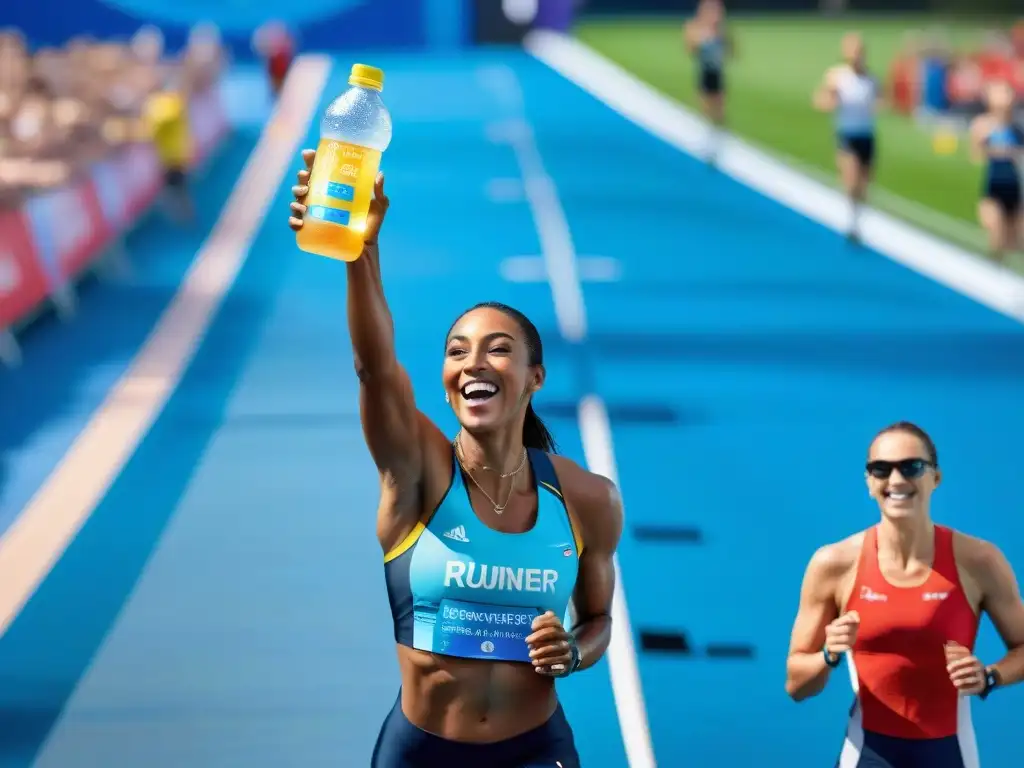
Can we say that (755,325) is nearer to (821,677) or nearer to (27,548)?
(27,548)

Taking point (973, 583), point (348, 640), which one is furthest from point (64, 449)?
point (973, 583)

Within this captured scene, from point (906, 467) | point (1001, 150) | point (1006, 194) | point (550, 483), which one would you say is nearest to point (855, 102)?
point (1006, 194)

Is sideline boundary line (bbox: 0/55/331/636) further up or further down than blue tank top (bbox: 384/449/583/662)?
further down

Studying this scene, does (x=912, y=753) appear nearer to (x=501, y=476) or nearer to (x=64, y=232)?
(x=501, y=476)

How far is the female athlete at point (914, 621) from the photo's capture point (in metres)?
5.42

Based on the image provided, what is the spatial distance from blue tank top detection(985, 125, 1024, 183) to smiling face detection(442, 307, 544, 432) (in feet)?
48.2

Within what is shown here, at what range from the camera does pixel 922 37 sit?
60938 millimetres

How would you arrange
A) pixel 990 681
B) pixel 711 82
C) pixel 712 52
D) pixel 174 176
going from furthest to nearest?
1. pixel 711 82
2. pixel 712 52
3. pixel 174 176
4. pixel 990 681

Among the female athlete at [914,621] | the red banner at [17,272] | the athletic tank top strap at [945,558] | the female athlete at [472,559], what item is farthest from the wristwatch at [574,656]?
the red banner at [17,272]

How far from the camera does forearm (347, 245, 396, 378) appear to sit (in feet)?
15.6

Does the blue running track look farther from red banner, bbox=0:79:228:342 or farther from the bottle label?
the bottle label

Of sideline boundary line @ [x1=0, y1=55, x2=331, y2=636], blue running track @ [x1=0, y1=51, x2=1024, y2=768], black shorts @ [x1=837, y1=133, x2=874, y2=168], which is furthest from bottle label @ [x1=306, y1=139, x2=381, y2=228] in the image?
black shorts @ [x1=837, y1=133, x2=874, y2=168]

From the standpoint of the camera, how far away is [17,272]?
54.4ft

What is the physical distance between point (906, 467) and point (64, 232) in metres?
14.6
